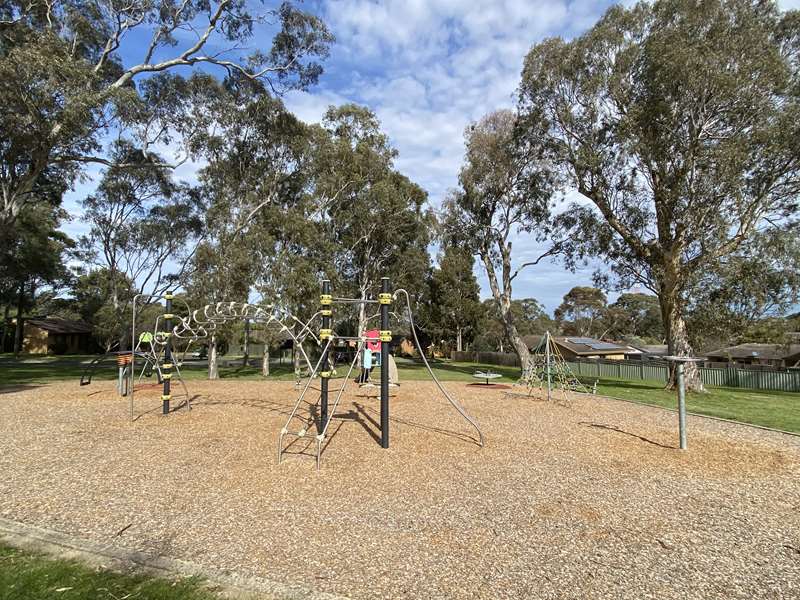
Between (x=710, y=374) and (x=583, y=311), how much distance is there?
128 ft

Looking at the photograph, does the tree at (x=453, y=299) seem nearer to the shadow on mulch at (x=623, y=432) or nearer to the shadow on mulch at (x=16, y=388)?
the shadow on mulch at (x=16, y=388)

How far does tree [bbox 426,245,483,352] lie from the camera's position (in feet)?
145

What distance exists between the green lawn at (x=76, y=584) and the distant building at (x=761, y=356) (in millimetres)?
40972

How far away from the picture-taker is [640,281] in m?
18.2

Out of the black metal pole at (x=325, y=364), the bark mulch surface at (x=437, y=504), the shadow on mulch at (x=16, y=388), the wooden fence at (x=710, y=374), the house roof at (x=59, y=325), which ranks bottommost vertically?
the bark mulch surface at (x=437, y=504)

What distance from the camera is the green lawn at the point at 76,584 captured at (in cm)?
290

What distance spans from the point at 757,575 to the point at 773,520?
1445 millimetres

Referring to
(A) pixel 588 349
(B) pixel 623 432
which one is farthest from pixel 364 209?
(A) pixel 588 349

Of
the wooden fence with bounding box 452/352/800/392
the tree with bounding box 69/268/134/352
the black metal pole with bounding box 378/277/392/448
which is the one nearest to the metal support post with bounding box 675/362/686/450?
Result: the black metal pole with bounding box 378/277/392/448

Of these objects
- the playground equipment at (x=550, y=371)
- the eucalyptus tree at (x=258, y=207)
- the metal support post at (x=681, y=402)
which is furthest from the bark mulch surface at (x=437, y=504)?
the eucalyptus tree at (x=258, y=207)

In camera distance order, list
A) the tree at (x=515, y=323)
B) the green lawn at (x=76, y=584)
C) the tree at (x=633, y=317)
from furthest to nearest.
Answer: the tree at (x=633, y=317) → the tree at (x=515, y=323) → the green lawn at (x=76, y=584)

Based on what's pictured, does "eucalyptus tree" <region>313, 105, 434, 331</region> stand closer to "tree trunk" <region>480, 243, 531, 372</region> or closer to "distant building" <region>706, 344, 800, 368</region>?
"tree trunk" <region>480, 243, 531, 372</region>

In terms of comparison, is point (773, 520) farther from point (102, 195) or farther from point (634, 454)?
point (102, 195)

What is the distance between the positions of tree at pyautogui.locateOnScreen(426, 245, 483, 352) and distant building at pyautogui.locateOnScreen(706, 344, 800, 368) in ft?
65.7
